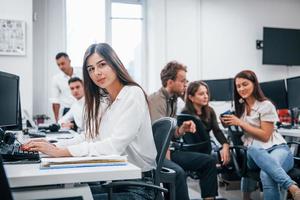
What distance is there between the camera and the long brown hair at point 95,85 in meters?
1.63

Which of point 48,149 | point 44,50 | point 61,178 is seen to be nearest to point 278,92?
point 48,149

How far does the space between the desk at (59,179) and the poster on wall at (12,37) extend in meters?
3.07

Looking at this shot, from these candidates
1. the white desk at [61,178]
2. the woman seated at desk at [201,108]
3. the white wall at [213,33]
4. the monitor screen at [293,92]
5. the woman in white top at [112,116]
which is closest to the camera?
the white desk at [61,178]

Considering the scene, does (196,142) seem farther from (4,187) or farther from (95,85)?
(4,187)

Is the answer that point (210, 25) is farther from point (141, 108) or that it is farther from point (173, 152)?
point (141, 108)

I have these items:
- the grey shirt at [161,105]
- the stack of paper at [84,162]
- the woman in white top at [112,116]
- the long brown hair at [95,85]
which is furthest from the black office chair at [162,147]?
the grey shirt at [161,105]

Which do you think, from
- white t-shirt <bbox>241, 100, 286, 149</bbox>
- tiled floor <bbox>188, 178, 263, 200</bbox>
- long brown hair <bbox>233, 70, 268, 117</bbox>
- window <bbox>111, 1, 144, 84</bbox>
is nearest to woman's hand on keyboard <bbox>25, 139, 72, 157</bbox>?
white t-shirt <bbox>241, 100, 286, 149</bbox>

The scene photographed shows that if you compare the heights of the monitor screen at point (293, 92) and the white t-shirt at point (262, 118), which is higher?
the monitor screen at point (293, 92)

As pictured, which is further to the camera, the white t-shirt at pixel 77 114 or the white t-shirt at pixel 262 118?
the white t-shirt at pixel 77 114

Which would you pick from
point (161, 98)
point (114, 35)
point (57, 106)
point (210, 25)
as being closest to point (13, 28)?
point (57, 106)

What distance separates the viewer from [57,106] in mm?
4414

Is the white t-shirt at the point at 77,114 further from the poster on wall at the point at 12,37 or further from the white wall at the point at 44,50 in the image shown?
the white wall at the point at 44,50

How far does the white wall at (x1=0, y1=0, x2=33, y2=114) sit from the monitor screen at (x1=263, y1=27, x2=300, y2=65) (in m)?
3.47

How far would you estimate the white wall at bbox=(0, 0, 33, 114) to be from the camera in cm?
383
